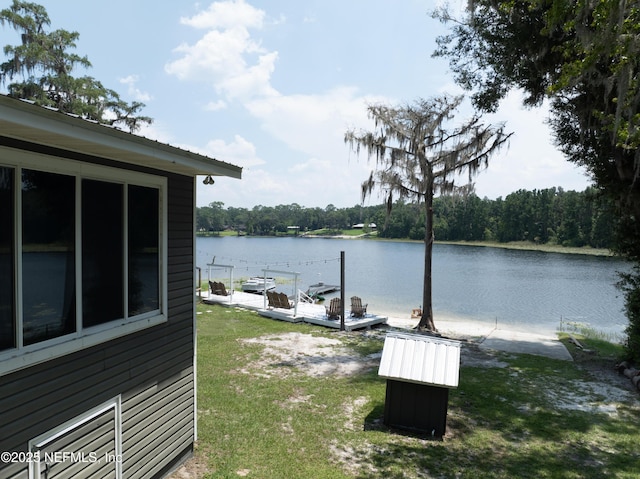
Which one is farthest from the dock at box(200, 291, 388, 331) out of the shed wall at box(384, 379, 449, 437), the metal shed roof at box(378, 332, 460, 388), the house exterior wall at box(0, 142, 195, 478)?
the house exterior wall at box(0, 142, 195, 478)

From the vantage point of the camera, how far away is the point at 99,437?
3.33 m

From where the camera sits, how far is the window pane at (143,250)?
3682 millimetres

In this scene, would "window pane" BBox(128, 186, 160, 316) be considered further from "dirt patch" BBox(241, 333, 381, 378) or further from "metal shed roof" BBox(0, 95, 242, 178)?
"dirt patch" BBox(241, 333, 381, 378)

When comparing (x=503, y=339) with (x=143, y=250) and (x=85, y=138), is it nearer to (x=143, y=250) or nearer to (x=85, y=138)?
(x=143, y=250)

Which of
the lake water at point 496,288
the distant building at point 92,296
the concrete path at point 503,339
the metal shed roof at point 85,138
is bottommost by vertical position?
the lake water at point 496,288

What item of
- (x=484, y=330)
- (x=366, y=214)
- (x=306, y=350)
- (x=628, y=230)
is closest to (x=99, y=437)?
(x=306, y=350)

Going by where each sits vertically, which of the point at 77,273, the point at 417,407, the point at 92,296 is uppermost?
the point at 77,273

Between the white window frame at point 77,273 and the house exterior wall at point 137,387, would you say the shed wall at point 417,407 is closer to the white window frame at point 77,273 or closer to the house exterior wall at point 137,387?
the house exterior wall at point 137,387

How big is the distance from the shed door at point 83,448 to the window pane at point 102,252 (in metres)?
Result: 0.72

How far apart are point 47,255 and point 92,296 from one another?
0.53 m

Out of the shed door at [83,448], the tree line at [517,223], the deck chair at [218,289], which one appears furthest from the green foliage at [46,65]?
the tree line at [517,223]

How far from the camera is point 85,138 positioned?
8.54 ft

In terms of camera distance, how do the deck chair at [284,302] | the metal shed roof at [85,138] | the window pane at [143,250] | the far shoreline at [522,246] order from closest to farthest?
the metal shed roof at [85,138] → the window pane at [143,250] → the deck chair at [284,302] → the far shoreline at [522,246]

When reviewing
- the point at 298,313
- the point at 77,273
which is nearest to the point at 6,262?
the point at 77,273
